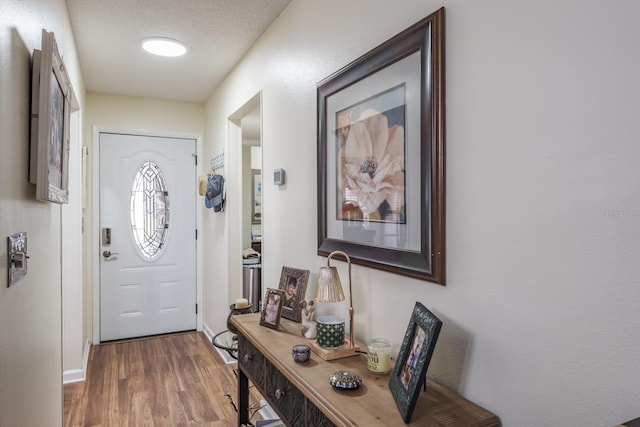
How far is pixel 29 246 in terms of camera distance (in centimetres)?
138

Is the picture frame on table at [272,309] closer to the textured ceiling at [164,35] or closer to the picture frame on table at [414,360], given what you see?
the picture frame on table at [414,360]

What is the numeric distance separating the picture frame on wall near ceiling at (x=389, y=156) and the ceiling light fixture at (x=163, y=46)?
148 cm

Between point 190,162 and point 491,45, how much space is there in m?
3.81

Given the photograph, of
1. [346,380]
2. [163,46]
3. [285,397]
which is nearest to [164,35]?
[163,46]

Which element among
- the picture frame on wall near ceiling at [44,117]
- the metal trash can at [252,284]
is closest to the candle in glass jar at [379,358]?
the picture frame on wall near ceiling at [44,117]

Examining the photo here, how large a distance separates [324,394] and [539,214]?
0.73 m

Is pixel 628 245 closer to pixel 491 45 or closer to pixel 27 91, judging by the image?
pixel 491 45

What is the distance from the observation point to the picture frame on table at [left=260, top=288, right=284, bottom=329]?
5.92 feet

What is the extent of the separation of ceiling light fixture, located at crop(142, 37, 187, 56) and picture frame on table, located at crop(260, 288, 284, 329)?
1918 mm

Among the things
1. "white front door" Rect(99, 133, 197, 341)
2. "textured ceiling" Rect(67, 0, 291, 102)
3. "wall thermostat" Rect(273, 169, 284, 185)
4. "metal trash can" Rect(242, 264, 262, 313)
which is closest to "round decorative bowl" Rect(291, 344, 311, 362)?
"wall thermostat" Rect(273, 169, 284, 185)

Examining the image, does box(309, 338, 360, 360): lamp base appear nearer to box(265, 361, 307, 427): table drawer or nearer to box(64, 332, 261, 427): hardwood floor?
box(265, 361, 307, 427): table drawer

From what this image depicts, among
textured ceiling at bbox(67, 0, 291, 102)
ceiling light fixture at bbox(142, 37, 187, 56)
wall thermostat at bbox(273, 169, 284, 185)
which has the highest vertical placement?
textured ceiling at bbox(67, 0, 291, 102)

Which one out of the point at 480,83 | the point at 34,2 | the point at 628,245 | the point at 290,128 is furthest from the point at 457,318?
the point at 34,2

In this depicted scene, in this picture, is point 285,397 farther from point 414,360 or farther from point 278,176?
point 278,176
